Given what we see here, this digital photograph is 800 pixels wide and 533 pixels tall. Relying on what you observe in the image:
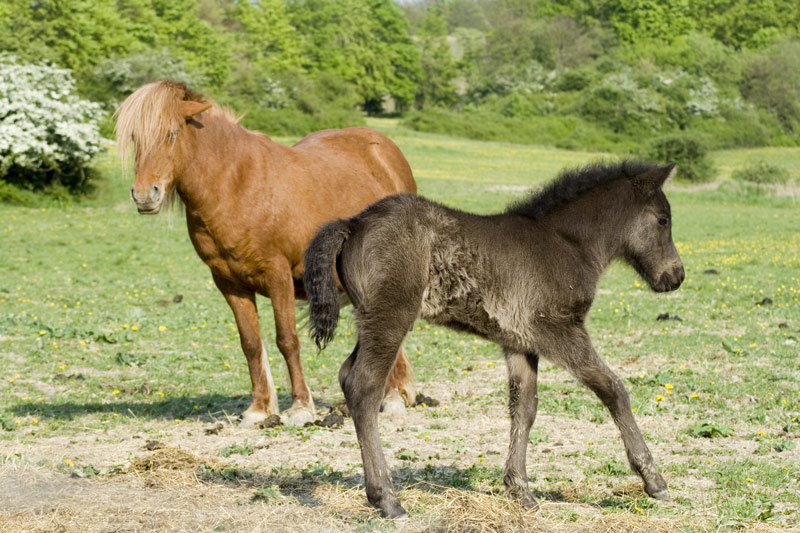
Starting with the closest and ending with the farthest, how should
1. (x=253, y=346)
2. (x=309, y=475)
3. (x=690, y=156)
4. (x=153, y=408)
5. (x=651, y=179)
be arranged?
(x=651, y=179) < (x=309, y=475) < (x=253, y=346) < (x=153, y=408) < (x=690, y=156)

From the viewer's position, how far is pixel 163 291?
16.1 metres

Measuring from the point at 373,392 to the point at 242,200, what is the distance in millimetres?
3232

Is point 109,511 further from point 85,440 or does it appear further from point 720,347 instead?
point 720,347

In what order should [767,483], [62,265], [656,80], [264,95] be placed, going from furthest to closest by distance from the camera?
[656,80] → [264,95] → [62,265] → [767,483]

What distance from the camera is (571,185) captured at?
6.18 meters

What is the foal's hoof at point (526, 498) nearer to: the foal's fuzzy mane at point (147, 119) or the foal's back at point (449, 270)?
the foal's back at point (449, 270)

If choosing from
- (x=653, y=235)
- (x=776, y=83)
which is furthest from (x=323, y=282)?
(x=776, y=83)

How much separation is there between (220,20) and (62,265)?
86.9 metres

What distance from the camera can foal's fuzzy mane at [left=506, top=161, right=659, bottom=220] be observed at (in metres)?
6.16

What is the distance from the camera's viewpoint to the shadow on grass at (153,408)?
8452 mm

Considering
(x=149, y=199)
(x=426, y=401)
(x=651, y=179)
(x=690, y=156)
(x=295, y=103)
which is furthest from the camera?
(x=295, y=103)

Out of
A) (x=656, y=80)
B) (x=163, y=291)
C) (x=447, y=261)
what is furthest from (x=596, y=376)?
(x=656, y=80)

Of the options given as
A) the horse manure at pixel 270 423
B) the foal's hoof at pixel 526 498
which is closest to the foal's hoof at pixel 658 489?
the foal's hoof at pixel 526 498

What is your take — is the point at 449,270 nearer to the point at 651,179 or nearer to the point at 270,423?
the point at 651,179
